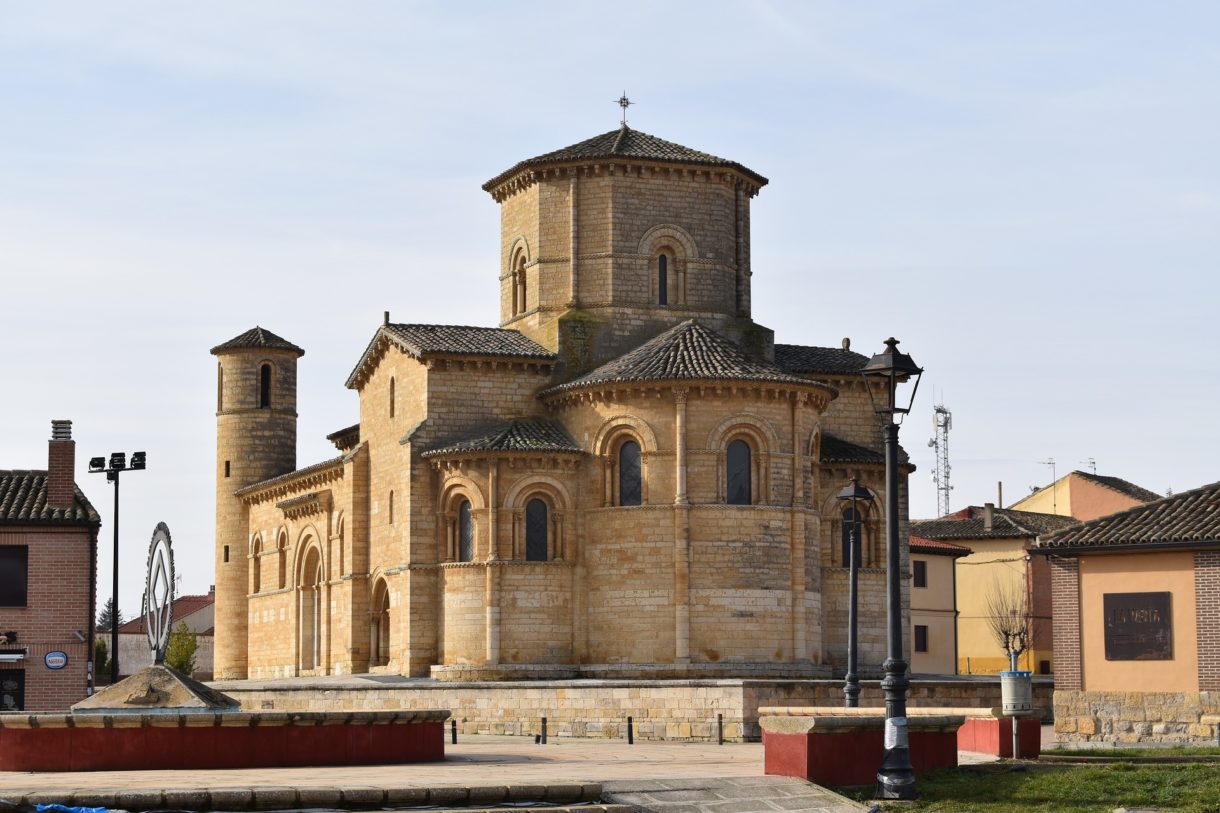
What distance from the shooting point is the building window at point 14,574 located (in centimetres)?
4197

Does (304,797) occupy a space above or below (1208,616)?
below

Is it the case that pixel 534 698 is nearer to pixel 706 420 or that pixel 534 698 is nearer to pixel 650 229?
pixel 706 420

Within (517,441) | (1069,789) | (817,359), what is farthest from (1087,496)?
(1069,789)

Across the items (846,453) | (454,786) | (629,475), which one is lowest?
(454,786)

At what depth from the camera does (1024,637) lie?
71062 millimetres

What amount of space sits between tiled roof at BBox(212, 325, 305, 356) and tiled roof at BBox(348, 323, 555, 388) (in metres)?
14.2

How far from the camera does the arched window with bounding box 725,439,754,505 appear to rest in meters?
43.4

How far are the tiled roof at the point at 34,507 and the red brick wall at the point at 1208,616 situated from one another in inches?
956

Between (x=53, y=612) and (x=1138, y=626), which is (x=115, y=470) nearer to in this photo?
(x=53, y=612)

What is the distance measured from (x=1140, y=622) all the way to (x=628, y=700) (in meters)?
9.85

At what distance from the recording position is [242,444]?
204ft

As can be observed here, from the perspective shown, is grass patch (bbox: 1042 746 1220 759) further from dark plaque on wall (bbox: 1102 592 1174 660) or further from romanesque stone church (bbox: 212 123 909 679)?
romanesque stone church (bbox: 212 123 909 679)

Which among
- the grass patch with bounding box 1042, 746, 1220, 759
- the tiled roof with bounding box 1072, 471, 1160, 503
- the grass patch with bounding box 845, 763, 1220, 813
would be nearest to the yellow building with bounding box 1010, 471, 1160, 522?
the tiled roof with bounding box 1072, 471, 1160, 503

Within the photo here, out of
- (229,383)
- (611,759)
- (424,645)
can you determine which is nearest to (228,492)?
(229,383)
